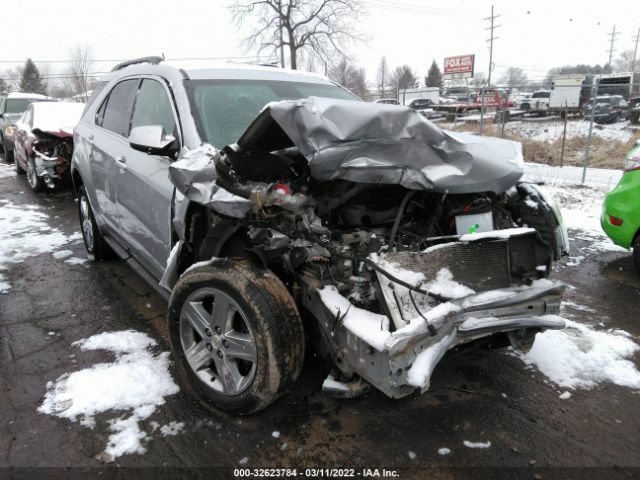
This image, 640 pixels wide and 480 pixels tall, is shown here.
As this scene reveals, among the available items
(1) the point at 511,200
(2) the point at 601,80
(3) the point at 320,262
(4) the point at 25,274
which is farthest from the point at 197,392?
(2) the point at 601,80

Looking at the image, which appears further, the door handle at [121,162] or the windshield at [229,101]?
the door handle at [121,162]

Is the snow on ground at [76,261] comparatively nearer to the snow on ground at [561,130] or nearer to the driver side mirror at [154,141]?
the driver side mirror at [154,141]

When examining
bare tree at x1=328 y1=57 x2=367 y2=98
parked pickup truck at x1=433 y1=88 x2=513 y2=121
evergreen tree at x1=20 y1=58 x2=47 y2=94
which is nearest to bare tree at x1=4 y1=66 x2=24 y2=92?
evergreen tree at x1=20 y1=58 x2=47 y2=94

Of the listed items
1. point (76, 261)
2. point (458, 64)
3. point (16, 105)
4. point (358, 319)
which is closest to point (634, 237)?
point (358, 319)

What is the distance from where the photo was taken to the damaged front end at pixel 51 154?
850cm

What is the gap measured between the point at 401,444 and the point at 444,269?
0.94 m

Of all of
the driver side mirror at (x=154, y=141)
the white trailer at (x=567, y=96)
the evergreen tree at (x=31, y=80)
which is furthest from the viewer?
the evergreen tree at (x=31, y=80)

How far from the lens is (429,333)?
6.90ft

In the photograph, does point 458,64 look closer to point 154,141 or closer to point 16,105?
point 16,105

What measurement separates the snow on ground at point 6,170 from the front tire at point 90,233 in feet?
26.4

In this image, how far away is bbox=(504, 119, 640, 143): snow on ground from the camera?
49.8 feet

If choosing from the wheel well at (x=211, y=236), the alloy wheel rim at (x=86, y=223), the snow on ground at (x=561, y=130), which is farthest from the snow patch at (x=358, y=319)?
the snow on ground at (x=561, y=130)

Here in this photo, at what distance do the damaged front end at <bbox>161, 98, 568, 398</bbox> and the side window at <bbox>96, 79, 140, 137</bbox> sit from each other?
1703 millimetres

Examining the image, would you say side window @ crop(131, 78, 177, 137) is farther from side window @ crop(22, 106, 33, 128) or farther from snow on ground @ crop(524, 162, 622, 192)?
snow on ground @ crop(524, 162, 622, 192)
